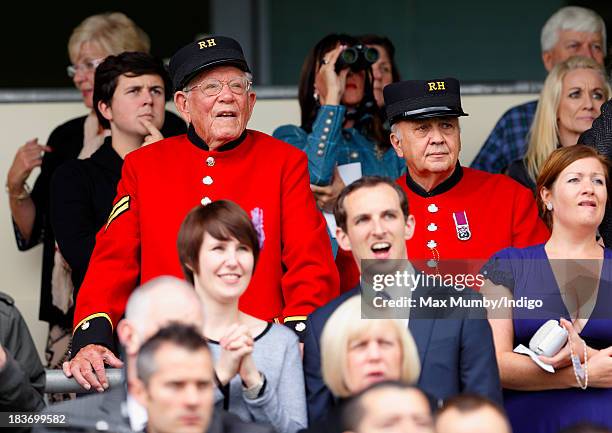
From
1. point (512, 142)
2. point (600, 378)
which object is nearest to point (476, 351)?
point (600, 378)

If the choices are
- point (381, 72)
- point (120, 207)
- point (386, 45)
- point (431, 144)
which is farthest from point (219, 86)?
point (386, 45)

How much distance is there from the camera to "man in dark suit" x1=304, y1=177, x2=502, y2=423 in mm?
5020

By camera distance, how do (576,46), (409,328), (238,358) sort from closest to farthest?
(238,358), (409,328), (576,46)

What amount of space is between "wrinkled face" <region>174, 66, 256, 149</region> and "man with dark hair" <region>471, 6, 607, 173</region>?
68.0 inches

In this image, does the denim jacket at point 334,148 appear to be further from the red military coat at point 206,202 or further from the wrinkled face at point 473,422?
the wrinkled face at point 473,422

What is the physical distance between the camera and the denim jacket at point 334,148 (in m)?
6.59

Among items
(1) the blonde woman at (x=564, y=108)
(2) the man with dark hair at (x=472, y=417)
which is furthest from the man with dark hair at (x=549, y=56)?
(2) the man with dark hair at (x=472, y=417)

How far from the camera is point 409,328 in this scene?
5.07 metres

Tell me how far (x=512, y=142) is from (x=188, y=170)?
1963mm

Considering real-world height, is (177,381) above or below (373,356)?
below

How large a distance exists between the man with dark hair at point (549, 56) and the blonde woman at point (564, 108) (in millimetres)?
224

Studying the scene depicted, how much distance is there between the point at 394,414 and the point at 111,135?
284 cm

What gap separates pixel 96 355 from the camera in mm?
5488

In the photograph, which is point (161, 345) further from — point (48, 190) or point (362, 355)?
point (48, 190)
